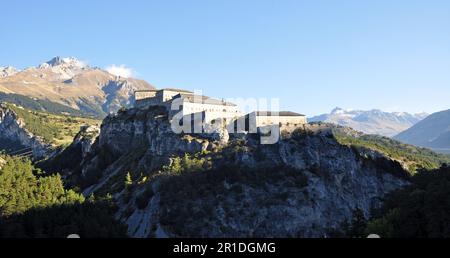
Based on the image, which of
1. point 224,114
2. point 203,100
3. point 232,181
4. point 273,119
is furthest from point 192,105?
point 232,181

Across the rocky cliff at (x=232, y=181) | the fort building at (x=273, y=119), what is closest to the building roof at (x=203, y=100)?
the rocky cliff at (x=232, y=181)

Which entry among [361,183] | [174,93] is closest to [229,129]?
[174,93]

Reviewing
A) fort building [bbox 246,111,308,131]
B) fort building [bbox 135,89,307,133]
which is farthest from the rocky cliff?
fort building [bbox 246,111,308,131]

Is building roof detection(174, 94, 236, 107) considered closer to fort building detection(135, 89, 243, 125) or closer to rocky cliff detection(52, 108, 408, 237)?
fort building detection(135, 89, 243, 125)

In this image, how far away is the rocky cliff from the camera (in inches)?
4973

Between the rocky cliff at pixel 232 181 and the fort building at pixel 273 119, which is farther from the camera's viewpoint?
the fort building at pixel 273 119

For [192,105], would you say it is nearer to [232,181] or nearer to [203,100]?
[203,100]

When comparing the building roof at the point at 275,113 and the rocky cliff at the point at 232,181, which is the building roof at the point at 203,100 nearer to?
the rocky cliff at the point at 232,181

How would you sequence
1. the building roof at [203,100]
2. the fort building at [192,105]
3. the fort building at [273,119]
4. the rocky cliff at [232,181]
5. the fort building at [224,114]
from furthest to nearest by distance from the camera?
the building roof at [203,100]
the fort building at [192,105]
the fort building at [273,119]
the fort building at [224,114]
the rocky cliff at [232,181]

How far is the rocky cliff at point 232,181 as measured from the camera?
126312 millimetres
